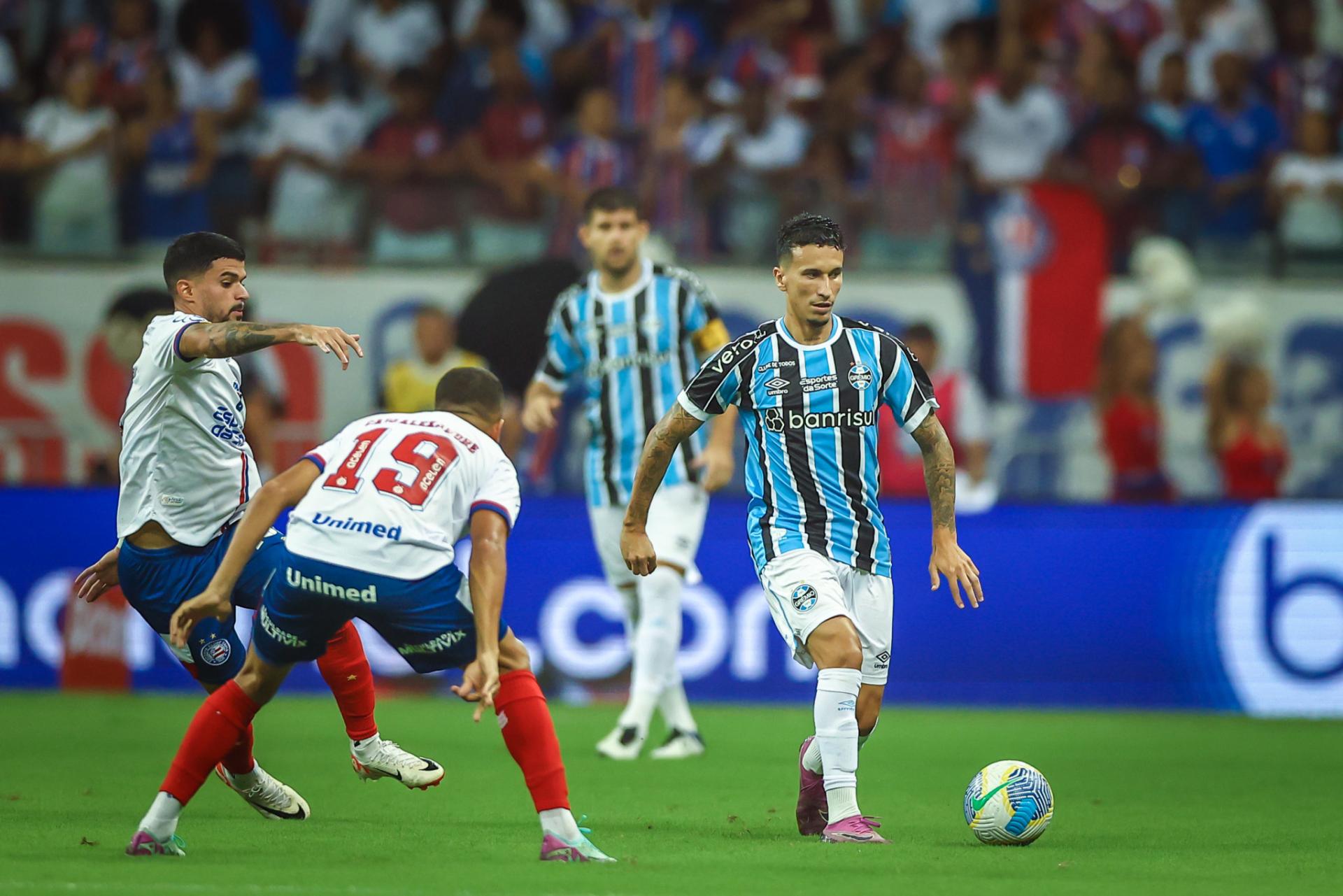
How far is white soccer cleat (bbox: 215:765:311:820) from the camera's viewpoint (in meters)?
6.68

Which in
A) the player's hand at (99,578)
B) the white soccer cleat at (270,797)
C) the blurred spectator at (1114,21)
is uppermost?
the blurred spectator at (1114,21)

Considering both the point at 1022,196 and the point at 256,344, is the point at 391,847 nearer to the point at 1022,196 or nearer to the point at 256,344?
the point at 256,344

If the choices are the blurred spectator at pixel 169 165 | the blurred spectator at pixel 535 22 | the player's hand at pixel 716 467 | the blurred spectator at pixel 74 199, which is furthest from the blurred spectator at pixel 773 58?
the player's hand at pixel 716 467

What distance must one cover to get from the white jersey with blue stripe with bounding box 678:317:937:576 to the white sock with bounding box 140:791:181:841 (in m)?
2.25

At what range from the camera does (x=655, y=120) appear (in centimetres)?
1424

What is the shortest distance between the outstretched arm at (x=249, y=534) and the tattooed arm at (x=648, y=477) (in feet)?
4.28

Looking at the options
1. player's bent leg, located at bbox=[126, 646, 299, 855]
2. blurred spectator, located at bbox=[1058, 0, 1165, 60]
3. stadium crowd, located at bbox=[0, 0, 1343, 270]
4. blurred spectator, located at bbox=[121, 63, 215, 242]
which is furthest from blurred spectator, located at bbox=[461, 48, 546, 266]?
player's bent leg, located at bbox=[126, 646, 299, 855]

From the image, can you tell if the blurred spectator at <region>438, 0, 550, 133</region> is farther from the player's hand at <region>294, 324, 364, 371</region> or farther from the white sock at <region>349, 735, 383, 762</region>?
the player's hand at <region>294, 324, 364, 371</region>

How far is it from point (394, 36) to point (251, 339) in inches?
402

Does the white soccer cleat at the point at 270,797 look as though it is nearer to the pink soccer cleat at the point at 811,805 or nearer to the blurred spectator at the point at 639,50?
the pink soccer cleat at the point at 811,805

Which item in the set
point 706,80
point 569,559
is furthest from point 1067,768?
point 706,80

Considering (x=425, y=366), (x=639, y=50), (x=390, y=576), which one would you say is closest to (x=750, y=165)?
(x=639, y=50)

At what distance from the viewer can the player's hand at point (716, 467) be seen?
8781 mm

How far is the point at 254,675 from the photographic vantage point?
5898mm
